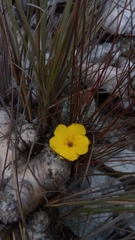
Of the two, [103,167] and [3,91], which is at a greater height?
[3,91]

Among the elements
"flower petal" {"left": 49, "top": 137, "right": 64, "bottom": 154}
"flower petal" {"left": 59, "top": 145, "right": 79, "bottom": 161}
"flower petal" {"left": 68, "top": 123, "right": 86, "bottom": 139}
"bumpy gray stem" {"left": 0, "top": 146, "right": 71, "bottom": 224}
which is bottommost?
"bumpy gray stem" {"left": 0, "top": 146, "right": 71, "bottom": 224}

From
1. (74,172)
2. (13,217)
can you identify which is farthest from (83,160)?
(13,217)

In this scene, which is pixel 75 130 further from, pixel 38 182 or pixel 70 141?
pixel 38 182

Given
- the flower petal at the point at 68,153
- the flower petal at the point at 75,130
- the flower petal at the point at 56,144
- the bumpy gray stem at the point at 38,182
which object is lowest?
the bumpy gray stem at the point at 38,182

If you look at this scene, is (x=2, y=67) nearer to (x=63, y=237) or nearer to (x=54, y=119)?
(x=54, y=119)

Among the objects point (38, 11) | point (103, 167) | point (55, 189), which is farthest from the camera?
point (103, 167)
